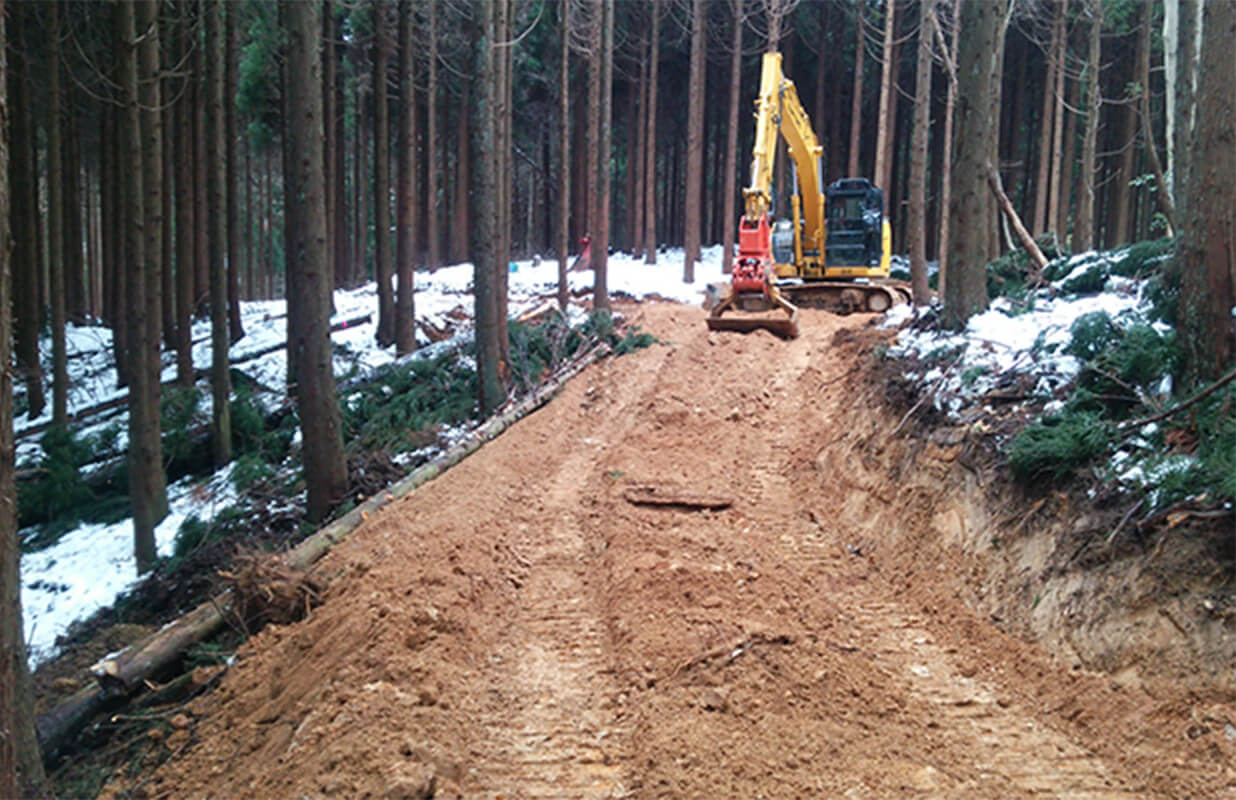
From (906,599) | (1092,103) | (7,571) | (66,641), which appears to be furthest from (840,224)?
(7,571)

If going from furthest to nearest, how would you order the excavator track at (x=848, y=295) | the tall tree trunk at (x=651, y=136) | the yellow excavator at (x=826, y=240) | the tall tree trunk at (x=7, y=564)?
the tall tree trunk at (x=651, y=136) < the excavator track at (x=848, y=295) < the yellow excavator at (x=826, y=240) < the tall tree trunk at (x=7, y=564)

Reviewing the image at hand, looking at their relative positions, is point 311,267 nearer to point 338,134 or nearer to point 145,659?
point 145,659

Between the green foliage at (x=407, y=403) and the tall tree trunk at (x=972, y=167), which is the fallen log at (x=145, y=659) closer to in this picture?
the green foliage at (x=407, y=403)

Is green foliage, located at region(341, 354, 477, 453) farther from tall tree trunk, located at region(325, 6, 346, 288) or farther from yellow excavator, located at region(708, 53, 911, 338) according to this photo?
tall tree trunk, located at region(325, 6, 346, 288)

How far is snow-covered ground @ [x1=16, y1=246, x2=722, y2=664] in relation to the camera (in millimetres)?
11312

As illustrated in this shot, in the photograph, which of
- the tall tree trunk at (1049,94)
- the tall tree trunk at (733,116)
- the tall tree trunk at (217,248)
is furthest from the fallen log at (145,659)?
the tall tree trunk at (1049,94)

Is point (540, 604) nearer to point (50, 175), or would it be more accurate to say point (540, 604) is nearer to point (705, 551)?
point (705, 551)

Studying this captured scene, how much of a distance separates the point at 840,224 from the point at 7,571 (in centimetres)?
1962

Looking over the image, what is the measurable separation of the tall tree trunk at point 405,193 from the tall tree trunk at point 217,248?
126 inches

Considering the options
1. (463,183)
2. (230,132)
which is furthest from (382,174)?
(463,183)

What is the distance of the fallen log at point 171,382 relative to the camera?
1655 centimetres

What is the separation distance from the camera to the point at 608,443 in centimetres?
1143

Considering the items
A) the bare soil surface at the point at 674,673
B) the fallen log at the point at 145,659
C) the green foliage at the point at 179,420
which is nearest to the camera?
the bare soil surface at the point at 674,673

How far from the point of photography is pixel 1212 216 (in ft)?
20.5
